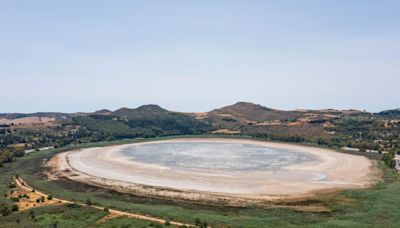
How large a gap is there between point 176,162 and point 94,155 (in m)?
27.2

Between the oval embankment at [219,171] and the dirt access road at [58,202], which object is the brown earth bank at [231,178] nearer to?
the oval embankment at [219,171]

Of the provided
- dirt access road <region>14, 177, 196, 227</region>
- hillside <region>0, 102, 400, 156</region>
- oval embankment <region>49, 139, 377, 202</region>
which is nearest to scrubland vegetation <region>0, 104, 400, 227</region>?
hillside <region>0, 102, 400, 156</region>

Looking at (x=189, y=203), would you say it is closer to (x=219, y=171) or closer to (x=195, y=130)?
(x=219, y=171)

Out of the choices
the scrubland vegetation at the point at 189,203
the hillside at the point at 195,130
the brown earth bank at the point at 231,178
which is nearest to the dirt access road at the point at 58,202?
the scrubland vegetation at the point at 189,203

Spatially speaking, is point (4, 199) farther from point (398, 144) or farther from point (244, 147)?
point (398, 144)

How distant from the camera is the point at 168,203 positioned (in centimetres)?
5847

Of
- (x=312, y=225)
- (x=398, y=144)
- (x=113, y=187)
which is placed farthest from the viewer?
(x=398, y=144)

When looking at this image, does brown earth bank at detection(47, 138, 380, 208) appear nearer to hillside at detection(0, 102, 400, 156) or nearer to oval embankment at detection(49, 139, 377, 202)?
oval embankment at detection(49, 139, 377, 202)

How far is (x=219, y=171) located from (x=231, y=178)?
8047 millimetres

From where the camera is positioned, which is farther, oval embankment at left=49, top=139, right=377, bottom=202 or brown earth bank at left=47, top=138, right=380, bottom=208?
oval embankment at left=49, top=139, right=377, bottom=202

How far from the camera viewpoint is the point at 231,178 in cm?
7669

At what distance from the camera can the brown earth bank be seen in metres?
62.3

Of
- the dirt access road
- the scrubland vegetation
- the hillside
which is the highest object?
the hillside

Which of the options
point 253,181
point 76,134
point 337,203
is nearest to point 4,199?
point 253,181
